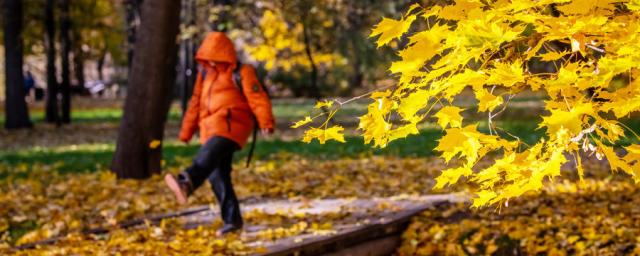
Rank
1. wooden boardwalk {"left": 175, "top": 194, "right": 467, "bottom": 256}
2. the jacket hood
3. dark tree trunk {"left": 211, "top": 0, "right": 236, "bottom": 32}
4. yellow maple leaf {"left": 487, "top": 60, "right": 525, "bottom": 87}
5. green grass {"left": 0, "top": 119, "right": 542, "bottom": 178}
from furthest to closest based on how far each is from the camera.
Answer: dark tree trunk {"left": 211, "top": 0, "right": 236, "bottom": 32} → green grass {"left": 0, "top": 119, "right": 542, "bottom": 178} → the jacket hood → wooden boardwalk {"left": 175, "top": 194, "right": 467, "bottom": 256} → yellow maple leaf {"left": 487, "top": 60, "right": 525, "bottom": 87}

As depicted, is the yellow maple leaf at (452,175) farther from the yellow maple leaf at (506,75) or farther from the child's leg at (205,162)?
the child's leg at (205,162)

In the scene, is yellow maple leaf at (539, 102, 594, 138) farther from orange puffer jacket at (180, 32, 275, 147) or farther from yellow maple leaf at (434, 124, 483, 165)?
orange puffer jacket at (180, 32, 275, 147)

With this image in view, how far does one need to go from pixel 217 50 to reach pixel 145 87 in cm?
483

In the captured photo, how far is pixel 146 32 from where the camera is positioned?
1245 centimetres

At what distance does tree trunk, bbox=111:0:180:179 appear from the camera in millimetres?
12414

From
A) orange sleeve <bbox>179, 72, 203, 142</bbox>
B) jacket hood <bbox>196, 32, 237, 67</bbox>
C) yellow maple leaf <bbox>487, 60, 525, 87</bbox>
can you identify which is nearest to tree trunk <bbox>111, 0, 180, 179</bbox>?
orange sleeve <bbox>179, 72, 203, 142</bbox>

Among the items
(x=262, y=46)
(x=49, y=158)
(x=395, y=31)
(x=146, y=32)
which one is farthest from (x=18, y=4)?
(x=395, y=31)

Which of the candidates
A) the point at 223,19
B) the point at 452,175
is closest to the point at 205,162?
the point at 452,175

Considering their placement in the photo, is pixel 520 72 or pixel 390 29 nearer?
pixel 520 72

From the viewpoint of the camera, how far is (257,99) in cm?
775

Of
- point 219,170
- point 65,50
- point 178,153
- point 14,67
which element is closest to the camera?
point 219,170

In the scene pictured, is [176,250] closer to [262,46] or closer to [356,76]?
[262,46]

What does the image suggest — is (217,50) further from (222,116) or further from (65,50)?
(65,50)

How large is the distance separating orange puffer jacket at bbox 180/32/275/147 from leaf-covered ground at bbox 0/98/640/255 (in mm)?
807
